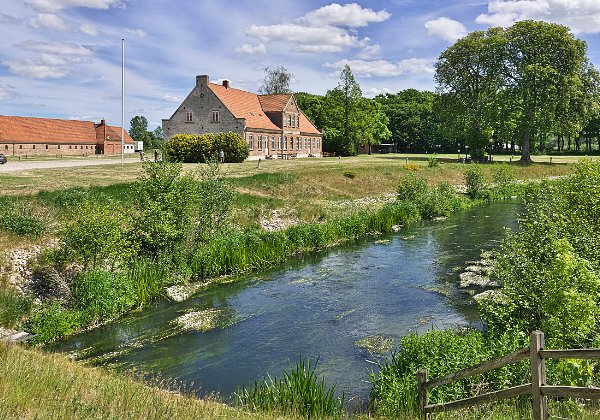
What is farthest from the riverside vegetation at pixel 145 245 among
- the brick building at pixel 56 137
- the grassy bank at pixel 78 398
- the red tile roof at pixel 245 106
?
the brick building at pixel 56 137

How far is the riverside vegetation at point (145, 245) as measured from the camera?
51.6ft

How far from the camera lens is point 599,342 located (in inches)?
366

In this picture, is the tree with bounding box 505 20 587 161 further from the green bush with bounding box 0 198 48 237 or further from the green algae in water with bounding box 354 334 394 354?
the green bush with bounding box 0 198 48 237

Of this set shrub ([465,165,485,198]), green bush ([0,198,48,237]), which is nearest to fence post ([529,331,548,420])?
green bush ([0,198,48,237])

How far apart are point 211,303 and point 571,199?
40.1 feet

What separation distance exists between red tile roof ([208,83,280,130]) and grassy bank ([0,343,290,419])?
1961 inches

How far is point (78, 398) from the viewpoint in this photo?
25.0 feet

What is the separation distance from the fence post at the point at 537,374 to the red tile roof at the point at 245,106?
53167 mm

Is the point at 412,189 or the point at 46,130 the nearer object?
the point at 412,189

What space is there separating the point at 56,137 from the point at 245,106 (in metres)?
38.6

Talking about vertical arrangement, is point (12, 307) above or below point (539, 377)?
below

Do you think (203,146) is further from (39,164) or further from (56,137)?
(56,137)

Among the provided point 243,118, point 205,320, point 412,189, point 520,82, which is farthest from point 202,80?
point 205,320

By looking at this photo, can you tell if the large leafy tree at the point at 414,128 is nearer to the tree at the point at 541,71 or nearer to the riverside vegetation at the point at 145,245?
the tree at the point at 541,71
